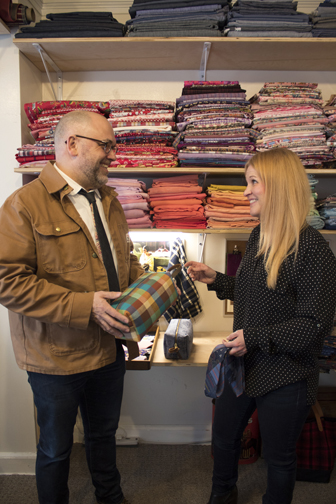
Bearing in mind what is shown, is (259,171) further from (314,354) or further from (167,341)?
(167,341)

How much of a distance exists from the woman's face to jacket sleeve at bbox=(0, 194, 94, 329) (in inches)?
30.4

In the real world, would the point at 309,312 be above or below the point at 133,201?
below

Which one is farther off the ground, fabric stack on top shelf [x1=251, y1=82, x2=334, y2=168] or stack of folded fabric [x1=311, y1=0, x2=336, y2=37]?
stack of folded fabric [x1=311, y1=0, x2=336, y2=37]

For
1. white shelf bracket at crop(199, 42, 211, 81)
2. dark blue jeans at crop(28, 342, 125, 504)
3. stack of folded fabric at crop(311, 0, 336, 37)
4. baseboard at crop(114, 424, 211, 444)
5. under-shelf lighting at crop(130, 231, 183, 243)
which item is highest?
stack of folded fabric at crop(311, 0, 336, 37)

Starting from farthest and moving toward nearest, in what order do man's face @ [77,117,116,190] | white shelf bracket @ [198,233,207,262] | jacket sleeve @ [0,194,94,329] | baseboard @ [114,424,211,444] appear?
1. baseboard @ [114,424,211,444]
2. white shelf bracket @ [198,233,207,262]
3. man's face @ [77,117,116,190]
4. jacket sleeve @ [0,194,94,329]

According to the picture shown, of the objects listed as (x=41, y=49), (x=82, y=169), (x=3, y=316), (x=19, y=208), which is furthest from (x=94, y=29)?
(x=3, y=316)

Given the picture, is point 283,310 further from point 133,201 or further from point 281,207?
point 133,201

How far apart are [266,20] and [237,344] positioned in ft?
5.80

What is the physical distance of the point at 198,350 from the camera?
7.23ft

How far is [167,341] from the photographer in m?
2.03

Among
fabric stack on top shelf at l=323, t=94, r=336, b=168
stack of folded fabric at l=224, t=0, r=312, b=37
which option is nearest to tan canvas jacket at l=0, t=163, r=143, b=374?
stack of folded fabric at l=224, t=0, r=312, b=37

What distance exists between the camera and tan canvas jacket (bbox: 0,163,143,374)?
4.39ft

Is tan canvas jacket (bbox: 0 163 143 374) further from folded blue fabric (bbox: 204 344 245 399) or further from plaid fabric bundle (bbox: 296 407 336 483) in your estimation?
plaid fabric bundle (bbox: 296 407 336 483)

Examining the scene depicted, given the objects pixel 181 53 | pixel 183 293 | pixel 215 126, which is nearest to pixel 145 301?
pixel 183 293
